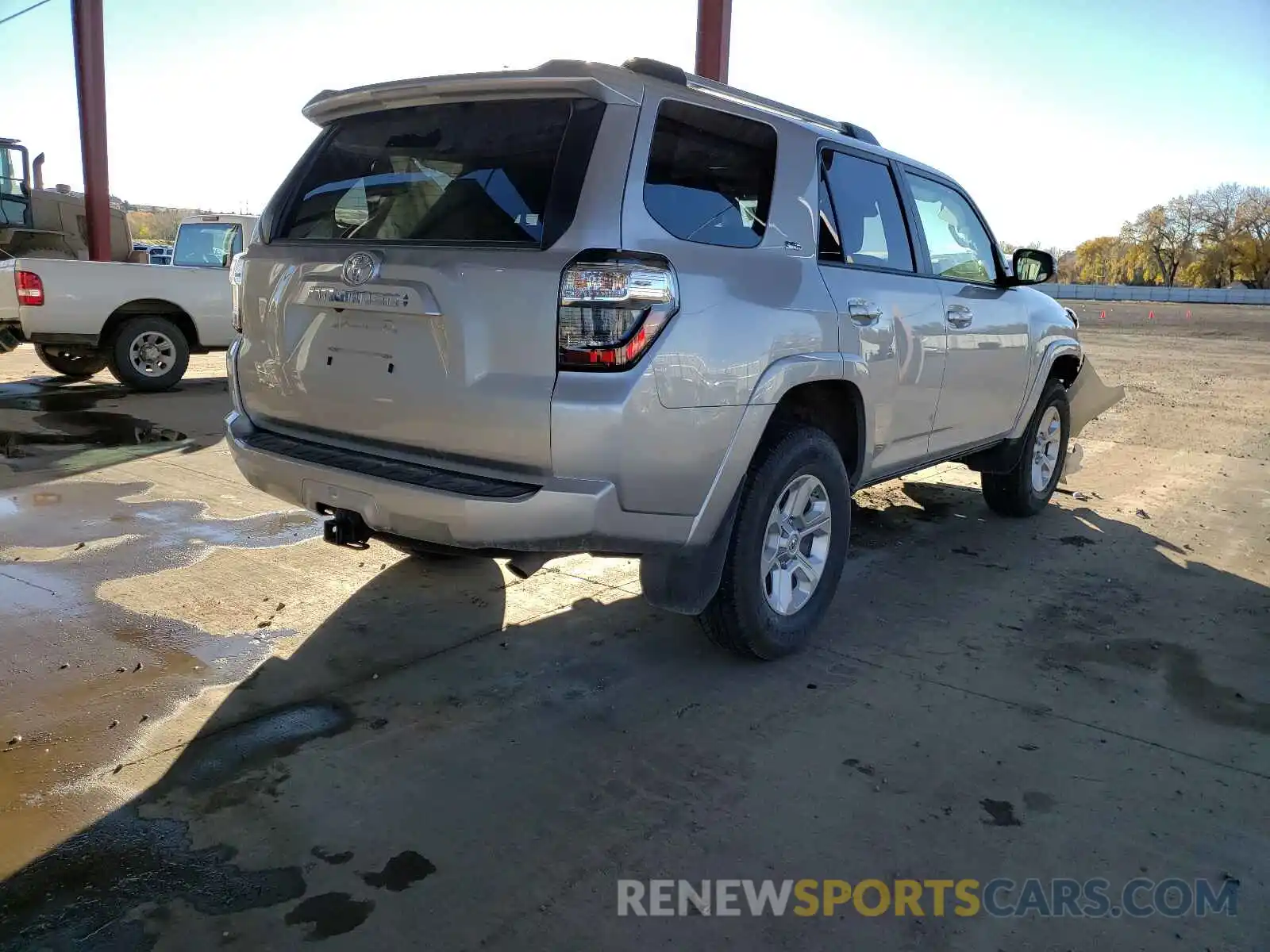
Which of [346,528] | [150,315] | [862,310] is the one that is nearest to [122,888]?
[346,528]

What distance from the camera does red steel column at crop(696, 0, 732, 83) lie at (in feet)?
33.0

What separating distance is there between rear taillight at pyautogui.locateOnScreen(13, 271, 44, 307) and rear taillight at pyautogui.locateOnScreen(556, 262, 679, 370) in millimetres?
8837

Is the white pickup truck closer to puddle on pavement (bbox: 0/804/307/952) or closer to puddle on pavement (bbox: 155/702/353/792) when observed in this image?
puddle on pavement (bbox: 155/702/353/792)

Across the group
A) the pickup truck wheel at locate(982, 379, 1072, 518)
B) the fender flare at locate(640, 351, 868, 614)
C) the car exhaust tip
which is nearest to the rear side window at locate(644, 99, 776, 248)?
the fender flare at locate(640, 351, 868, 614)

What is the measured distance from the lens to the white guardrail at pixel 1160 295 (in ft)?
218

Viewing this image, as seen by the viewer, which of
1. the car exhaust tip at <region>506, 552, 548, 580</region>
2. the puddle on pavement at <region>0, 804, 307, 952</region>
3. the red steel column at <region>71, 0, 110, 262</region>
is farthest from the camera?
the red steel column at <region>71, 0, 110, 262</region>

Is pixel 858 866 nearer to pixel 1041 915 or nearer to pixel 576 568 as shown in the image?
pixel 1041 915

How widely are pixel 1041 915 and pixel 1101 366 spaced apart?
15129 millimetres

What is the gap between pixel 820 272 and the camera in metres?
3.65

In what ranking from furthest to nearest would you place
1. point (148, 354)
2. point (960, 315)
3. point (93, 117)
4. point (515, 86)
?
point (93, 117) < point (148, 354) < point (960, 315) < point (515, 86)

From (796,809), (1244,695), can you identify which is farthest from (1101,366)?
(796,809)

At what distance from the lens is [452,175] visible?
3.21 m

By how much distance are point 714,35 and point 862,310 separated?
7351 millimetres

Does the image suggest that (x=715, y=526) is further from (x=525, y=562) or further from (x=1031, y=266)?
(x=1031, y=266)
